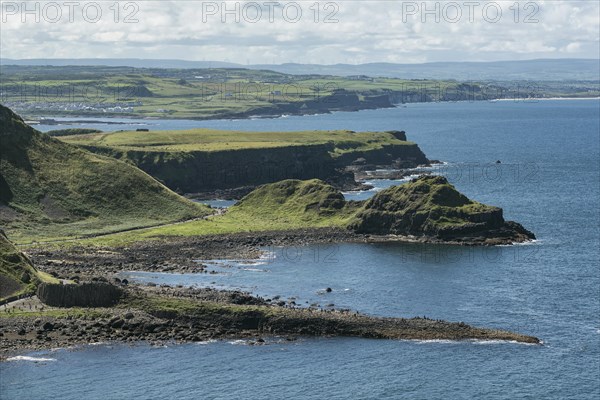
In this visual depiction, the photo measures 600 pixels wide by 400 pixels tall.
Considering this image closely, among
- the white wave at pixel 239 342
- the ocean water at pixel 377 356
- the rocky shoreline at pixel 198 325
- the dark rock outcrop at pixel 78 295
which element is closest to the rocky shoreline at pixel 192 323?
the rocky shoreline at pixel 198 325

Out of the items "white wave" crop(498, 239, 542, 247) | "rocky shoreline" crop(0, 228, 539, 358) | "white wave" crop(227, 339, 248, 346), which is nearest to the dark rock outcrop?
"rocky shoreline" crop(0, 228, 539, 358)

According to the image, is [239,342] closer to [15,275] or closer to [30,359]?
[30,359]

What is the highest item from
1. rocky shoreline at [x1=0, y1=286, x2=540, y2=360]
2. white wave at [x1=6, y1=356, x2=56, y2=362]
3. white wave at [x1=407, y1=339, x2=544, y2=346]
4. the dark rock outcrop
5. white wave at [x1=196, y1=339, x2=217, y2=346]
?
the dark rock outcrop

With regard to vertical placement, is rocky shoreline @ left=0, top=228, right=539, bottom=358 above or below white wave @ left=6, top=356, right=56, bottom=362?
above

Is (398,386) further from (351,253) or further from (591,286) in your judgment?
(351,253)

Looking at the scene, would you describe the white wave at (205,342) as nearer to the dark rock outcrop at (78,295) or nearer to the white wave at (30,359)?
the dark rock outcrop at (78,295)

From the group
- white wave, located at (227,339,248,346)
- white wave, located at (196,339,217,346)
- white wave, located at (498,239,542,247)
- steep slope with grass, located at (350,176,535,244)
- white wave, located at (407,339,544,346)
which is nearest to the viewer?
white wave, located at (196,339,217,346)

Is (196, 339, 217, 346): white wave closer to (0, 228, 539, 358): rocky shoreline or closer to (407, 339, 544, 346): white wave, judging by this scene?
(0, 228, 539, 358): rocky shoreline

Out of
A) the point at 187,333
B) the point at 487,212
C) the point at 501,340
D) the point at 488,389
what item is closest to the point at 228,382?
the point at 187,333

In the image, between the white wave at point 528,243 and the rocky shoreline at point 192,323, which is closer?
the rocky shoreline at point 192,323
